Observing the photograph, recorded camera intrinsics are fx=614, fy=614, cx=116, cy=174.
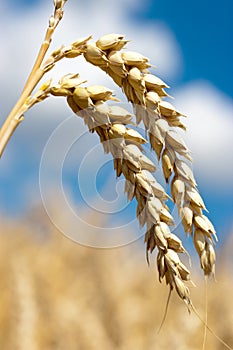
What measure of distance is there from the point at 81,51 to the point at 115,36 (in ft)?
0.20

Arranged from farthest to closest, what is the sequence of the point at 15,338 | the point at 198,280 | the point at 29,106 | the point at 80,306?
the point at 198,280
the point at 80,306
the point at 15,338
the point at 29,106

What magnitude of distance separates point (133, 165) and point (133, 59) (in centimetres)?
17

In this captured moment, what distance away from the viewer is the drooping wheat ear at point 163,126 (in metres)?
0.95

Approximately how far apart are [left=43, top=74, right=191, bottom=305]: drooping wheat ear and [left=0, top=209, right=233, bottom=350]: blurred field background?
5.68 feet

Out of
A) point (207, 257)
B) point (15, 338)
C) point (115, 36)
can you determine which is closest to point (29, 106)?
point (115, 36)

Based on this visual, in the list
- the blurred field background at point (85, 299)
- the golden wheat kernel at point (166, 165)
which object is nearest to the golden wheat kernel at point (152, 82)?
the golden wheat kernel at point (166, 165)

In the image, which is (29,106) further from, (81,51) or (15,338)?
(15,338)

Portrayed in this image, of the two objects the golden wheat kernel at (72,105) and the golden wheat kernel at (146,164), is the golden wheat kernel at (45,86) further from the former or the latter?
the golden wheat kernel at (146,164)

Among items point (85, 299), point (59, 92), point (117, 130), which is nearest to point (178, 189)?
point (117, 130)

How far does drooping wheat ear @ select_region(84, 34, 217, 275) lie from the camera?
948 millimetres

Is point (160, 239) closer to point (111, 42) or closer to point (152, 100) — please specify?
point (152, 100)

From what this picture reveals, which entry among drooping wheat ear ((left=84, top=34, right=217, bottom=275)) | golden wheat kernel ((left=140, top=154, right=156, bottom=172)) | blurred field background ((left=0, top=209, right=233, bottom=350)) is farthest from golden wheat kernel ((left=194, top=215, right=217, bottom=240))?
blurred field background ((left=0, top=209, right=233, bottom=350))

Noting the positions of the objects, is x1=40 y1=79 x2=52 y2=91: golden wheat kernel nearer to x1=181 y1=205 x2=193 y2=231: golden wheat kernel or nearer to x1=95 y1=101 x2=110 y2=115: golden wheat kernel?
x1=95 y1=101 x2=110 y2=115: golden wheat kernel

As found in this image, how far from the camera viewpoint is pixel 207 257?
37.3 inches
